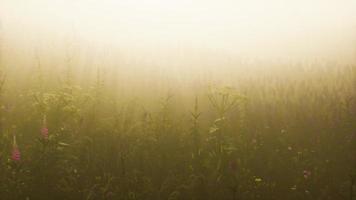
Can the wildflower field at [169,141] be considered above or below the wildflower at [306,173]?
above

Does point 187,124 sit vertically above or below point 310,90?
below

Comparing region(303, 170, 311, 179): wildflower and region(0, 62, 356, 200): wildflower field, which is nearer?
region(0, 62, 356, 200): wildflower field

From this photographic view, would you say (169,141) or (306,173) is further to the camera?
(169,141)

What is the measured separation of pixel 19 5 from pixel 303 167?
11.9 metres

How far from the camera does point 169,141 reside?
7.30m

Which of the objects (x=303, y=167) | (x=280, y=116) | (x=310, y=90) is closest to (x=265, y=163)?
(x=303, y=167)

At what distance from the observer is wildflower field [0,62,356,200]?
20.0 feet

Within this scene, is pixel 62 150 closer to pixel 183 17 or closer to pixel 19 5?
pixel 19 5

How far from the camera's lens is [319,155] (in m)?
7.56

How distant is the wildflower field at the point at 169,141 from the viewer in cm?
610

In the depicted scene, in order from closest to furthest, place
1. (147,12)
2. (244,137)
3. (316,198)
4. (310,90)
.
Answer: (316,198) → (244,137) → (310,90) → (147,12)

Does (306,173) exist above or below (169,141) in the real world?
below

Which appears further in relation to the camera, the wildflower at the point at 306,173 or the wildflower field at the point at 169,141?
the wildflower at the point at 306,173

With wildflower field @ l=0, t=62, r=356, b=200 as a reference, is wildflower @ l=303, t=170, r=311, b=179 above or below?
below
